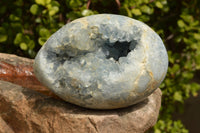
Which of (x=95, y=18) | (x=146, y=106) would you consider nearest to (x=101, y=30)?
(x=95, y=18)

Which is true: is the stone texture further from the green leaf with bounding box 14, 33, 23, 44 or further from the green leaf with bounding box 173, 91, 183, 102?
the green leaf with bounding box 173, 91, 183, 102

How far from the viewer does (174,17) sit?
3.68 metres

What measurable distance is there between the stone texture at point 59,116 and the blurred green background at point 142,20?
88 centimetres

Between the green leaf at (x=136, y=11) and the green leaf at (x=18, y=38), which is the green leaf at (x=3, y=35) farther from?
the green leaf at (x=136, y=11)

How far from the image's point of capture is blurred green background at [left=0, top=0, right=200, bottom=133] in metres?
2.87

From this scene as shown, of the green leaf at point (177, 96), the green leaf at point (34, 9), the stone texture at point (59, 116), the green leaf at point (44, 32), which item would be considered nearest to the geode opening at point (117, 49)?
the stone texture at point (59, 116)

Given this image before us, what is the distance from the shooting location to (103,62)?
71.4 inches

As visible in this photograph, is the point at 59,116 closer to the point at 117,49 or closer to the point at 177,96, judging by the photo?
the point at 117,49

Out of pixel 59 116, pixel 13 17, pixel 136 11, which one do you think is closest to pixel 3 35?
pixel 13 17

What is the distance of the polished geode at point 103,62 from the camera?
1780mm

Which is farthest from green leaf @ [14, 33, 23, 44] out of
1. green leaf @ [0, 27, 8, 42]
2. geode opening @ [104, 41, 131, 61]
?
geode opening @ [104, 41, 131, 61]

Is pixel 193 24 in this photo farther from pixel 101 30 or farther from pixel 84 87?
pixel 84 87

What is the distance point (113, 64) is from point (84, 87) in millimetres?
215

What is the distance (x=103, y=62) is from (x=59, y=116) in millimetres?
417
